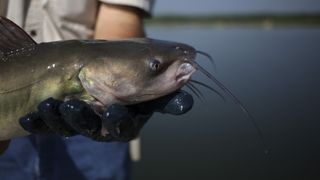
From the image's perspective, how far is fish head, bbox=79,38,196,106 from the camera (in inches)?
95.5

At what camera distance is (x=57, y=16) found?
321 centimetres

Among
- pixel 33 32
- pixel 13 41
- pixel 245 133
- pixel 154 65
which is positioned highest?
pixel 154 65

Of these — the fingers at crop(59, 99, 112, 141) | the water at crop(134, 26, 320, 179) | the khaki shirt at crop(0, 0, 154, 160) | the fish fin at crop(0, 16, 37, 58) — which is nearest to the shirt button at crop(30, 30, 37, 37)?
the khaki shirt at crop(0, 0, 154, 160)

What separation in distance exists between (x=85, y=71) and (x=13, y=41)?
1.16 feet

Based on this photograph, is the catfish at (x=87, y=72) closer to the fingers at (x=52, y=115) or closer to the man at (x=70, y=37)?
the fingers at (x=52, y=115)

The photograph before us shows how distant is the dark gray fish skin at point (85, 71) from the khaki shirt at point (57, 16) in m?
0.61

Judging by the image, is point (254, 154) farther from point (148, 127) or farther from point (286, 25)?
point (286, 25)

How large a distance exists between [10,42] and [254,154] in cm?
862

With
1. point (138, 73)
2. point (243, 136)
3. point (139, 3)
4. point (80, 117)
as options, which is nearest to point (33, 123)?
point (80, 117)

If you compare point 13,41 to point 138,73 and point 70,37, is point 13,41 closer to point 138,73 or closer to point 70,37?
point 138,73

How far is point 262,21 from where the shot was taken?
211 feet

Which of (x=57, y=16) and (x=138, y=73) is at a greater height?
(x=138, y=73)

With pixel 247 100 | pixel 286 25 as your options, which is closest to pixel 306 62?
pixel 247 100

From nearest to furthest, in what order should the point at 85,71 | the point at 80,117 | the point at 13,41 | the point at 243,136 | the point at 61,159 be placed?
the point at 80,117, the point at 85,71, the point at 13,41, the point at 61,159, the point at 243,136
